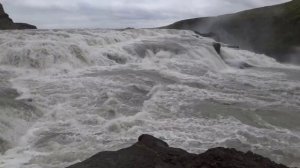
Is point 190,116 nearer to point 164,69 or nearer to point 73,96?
point 73,96

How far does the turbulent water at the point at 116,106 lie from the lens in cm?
1012

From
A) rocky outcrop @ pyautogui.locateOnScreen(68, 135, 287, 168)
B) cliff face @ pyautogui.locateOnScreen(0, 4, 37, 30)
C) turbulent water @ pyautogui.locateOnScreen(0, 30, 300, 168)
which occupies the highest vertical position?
cliff face @ pyautogui.locateOnScreen(0, 4, 37, 30)

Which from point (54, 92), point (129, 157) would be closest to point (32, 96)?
point (54, 92)

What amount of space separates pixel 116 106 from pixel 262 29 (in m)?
40.2

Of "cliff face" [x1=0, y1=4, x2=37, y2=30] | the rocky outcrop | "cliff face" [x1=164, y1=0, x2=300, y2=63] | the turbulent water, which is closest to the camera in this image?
the rocky outcrop

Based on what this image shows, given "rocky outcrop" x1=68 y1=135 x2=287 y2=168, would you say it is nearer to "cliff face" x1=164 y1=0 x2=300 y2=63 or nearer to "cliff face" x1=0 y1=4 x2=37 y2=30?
"cliff face" x1=164 y1=0 x2=300 y2=63

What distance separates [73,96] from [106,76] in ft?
15.0

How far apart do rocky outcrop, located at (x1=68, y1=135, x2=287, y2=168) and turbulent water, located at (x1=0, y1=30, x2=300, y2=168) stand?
2672 mm

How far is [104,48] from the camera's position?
25.9 m

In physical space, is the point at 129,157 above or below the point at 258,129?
above

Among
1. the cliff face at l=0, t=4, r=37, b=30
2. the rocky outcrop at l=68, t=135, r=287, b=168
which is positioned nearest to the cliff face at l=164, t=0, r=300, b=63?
the cliff face at l=0, t=4, r=37, b=30

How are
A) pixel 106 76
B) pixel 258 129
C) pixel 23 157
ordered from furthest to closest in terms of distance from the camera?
1. pixel 106 76
2. pixel 258 129
3. pixel 23 157

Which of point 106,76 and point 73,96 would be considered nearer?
point 73,96

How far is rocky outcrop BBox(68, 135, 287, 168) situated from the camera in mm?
5945
